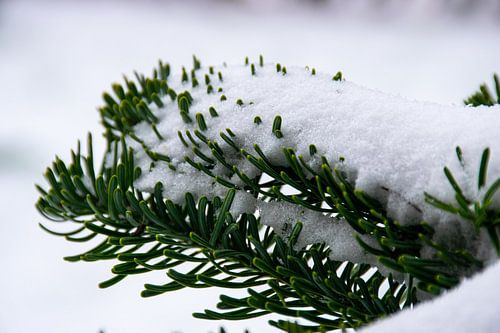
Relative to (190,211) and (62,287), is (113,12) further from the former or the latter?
(190,211)

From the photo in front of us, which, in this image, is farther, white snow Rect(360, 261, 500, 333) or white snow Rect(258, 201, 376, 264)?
white snow Rect(258, 201, 376, 264)

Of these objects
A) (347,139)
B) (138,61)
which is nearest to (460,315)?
(347,139)

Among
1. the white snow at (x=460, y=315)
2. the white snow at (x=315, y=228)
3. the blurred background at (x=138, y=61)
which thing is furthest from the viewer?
the blurred background at (x=138, y=61)

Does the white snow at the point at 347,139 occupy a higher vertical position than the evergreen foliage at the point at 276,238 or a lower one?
higher

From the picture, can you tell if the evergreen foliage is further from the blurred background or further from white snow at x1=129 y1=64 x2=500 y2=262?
the blurred background

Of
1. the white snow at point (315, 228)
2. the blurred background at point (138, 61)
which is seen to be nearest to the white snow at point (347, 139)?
the white snow at point (315, 228)

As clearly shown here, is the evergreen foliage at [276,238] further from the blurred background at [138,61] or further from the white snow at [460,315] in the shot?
the blurred background at [138,61]

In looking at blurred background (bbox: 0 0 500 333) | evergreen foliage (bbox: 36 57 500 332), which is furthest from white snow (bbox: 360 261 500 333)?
blurred background (bbox: 0 0 500 333)

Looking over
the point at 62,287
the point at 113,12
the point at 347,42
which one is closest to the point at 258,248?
the point at 62,287
